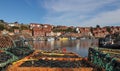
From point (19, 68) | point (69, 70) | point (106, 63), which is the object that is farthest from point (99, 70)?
point (19, 68)

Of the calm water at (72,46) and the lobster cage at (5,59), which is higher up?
the lobster cage at (5,59)

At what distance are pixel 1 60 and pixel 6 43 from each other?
10214 mm

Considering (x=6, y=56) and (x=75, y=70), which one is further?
(x=6, y=56)

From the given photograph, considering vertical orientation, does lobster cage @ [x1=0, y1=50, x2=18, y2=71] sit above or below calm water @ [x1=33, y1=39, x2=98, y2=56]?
above

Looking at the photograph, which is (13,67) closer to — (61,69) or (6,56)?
(61,69)

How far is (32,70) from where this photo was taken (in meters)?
12.0

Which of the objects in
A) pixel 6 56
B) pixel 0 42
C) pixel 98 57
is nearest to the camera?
pixel 98 57

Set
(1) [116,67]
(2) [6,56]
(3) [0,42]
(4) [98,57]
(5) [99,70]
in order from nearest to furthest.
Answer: (1) [116,67] < (5) [99,70] < (4) [98,57] < (2) [6,56] < (3) [0,42]

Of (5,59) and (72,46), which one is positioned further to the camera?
(72,46)

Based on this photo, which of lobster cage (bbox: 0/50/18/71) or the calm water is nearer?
lobster cage (bbox: 0/50/18/71)

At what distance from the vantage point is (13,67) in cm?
1233

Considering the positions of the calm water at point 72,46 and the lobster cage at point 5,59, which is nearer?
the lobster cage at point 5,59

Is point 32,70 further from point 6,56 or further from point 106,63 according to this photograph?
point 6,56

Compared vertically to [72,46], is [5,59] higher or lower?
higher
